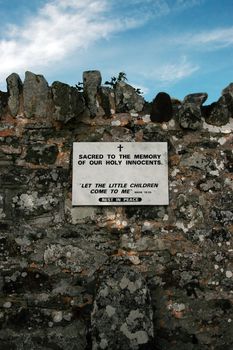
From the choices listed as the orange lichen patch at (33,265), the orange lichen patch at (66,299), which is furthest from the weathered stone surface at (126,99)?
the orange lichen patch at (66,299)

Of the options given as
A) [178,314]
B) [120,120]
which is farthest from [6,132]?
[178,314]

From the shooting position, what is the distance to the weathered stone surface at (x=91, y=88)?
4.50 metres

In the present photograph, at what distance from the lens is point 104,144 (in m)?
4.52

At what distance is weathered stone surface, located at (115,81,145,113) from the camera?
4.57 metres

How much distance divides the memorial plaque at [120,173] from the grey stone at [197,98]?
20.8 inches

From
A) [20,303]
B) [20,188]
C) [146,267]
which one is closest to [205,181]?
A: [146,267]

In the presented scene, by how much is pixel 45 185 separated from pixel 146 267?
1.22 m

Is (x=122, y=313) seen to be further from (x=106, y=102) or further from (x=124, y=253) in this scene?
(x=106, y=102)

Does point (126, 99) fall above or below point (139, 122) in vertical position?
above

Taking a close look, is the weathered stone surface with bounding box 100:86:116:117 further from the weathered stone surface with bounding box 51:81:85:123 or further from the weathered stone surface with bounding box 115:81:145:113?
the weathered stone surface with bounding box 51:81:85:123

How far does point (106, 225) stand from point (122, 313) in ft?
2.85

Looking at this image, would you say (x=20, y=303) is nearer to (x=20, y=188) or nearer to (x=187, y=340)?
(x=20, y=188)

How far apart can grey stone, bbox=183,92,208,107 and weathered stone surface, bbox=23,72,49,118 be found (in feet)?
4.55

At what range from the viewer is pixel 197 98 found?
4.65 meters
